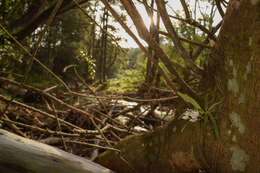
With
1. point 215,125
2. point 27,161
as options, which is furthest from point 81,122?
point 215,125

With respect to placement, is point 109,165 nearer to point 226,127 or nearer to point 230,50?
→ point 226,127

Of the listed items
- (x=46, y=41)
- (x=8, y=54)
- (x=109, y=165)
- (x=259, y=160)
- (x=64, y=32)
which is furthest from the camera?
(x=64, y=32)

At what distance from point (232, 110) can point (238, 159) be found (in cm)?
18

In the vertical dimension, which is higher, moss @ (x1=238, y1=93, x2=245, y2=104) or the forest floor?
moss @ (x1=238, y1=93, x2=245, y2=104)

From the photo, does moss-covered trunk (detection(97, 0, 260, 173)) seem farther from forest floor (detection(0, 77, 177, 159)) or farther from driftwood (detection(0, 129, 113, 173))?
driftwood (detection(0, 129, 113, 173))

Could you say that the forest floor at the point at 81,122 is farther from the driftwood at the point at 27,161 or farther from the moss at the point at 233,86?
the moss at the point at 233,86

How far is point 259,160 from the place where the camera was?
608 mm

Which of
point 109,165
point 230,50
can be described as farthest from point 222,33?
point 109,165

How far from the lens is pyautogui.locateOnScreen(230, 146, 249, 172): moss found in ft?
2.09

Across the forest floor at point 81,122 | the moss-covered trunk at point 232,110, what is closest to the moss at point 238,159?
the moss-covered trunk at point 232,110

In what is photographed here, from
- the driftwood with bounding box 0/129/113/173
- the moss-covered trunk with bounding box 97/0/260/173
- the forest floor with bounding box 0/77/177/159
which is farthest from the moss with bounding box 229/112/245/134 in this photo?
the driftwood with bounding box 0/129/113/173

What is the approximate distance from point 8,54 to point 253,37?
3.26 metres

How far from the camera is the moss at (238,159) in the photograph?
0.64 m

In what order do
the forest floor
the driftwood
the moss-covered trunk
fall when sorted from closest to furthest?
the driftwood
the moss-covered trunk
the forest floor
